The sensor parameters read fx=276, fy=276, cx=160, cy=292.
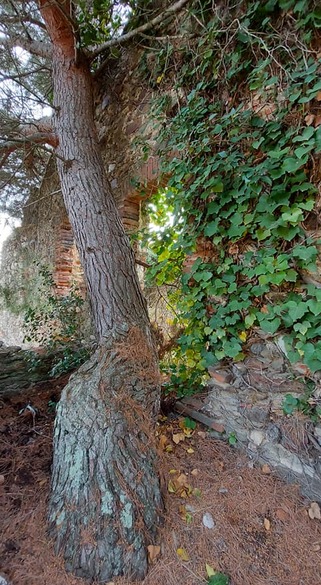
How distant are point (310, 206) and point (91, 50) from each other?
9.75ft

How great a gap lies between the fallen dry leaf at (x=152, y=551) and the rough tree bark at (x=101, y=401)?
0.03 meters

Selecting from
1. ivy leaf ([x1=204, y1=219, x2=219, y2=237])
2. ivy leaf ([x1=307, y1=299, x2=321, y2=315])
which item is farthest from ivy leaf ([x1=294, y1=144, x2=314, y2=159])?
ivy leaf ([x1=307, y1=299, x2=321, y2=315])

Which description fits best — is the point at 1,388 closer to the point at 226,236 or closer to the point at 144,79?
the point at 226,236

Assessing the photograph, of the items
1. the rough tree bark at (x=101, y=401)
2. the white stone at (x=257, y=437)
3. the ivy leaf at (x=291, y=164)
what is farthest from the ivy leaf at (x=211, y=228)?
the white stone at (x=257, y=437)

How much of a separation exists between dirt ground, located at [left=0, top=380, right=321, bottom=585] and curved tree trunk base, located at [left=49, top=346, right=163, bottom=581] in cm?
7

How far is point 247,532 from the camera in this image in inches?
53.7

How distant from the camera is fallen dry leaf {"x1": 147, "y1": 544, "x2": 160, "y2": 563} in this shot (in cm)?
A: 122

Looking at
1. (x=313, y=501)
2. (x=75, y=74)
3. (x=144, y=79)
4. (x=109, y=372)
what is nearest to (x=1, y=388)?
(x=109, y=372)

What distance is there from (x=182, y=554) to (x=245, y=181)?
1.90 metres

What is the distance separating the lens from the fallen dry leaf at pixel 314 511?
144 cm

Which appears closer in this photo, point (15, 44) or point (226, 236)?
point (226, 236)

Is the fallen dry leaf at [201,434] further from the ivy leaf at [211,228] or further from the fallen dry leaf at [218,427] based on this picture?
the ivy leaf at [211,228]

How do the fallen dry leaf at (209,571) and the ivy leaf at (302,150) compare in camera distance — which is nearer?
the fallen dry leaf at (209,571)

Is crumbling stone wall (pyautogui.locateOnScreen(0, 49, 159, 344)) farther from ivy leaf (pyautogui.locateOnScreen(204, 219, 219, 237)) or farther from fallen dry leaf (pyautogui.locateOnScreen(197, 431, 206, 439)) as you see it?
fallen dry leaf (pyautogui.locateOnScreen(197, 431, 206, 439))
